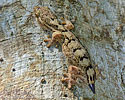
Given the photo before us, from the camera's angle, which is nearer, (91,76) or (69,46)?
(91,76)

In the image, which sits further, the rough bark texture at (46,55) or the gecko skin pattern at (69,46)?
the gecko skin pattern at (69,46)

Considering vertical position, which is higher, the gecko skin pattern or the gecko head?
the gecko skin pattern

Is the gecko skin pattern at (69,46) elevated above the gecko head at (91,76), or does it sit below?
above

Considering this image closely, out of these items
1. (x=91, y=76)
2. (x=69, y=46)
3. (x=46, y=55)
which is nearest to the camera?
(x=46, y=55)

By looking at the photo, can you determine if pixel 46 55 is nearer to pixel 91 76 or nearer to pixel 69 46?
pixel 69 46

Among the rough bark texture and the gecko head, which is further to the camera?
the gecko head

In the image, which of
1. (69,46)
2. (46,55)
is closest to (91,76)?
(69,46)
